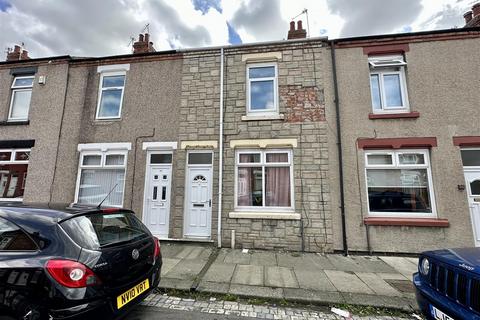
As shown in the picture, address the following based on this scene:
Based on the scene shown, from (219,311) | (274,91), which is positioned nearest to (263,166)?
(274,91)

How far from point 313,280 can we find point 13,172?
1041 cm

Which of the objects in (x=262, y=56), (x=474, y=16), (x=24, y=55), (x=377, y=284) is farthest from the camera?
(x=24, y=55)

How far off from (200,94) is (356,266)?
21.6 feet

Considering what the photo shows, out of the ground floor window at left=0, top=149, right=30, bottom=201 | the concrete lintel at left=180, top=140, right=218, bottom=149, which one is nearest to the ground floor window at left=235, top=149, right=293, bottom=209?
the concrete lintel at left=180, top=140, right=218, bottom=149

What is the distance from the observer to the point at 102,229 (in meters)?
2.73

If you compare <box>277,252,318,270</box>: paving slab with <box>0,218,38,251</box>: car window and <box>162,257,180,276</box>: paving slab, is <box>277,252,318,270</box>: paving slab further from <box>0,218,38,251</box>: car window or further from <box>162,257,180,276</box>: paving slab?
<box>0,218,38,251</box>: car window

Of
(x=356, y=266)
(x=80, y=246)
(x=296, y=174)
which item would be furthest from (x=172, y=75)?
(x=356, y=266)

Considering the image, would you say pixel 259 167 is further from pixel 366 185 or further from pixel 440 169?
pixel 440 169

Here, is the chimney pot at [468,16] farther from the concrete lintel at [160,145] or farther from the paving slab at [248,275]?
the concrete lintel at [160,145]

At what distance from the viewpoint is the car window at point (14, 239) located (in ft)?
7.46

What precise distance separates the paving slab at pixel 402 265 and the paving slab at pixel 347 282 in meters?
1.23

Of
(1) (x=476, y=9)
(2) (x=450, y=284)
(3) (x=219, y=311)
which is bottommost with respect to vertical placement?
(3) (x=219, y=311)

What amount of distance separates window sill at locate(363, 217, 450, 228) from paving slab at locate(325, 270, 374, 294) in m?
1.95

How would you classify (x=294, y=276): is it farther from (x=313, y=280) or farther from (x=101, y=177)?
(x=101, y=177)
